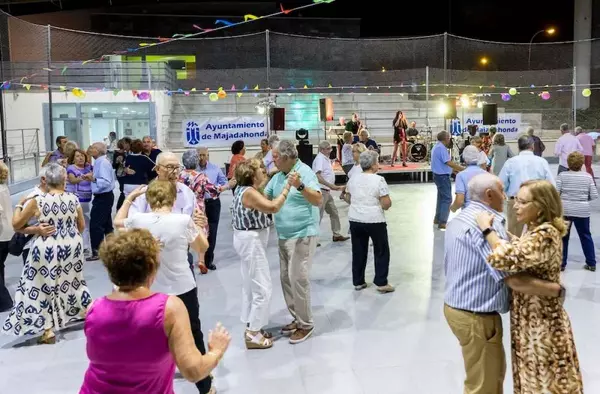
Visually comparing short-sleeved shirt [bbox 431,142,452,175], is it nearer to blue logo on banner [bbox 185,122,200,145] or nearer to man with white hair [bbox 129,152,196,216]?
man with white hair [bbox 129,152,196,216]

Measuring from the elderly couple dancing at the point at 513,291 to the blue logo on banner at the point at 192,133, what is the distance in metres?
9.99

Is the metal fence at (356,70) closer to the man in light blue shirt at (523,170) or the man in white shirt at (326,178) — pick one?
the man in white shirt at (326,178)

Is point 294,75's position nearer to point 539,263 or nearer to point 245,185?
point 245,185

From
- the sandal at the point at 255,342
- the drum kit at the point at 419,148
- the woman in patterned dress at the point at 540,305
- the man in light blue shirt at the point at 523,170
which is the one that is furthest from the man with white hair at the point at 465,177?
the drum kit at the point at 419,148

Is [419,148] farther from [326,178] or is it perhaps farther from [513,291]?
[513,291]

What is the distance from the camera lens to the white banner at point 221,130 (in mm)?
12234

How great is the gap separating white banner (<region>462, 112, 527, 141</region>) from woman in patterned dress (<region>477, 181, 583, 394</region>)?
13.2 m

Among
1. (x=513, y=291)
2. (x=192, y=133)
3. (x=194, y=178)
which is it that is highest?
(x=192, y=133)

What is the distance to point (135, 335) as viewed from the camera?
71.9 inches

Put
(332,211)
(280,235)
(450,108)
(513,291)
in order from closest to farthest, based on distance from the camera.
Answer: (513,291) < (280,235) < (332,211) < (450,108)

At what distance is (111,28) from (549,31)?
18515 mm

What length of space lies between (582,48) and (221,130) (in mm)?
14024

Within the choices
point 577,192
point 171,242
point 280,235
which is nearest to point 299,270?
point 280,235

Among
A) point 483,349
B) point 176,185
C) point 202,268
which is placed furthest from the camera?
point 202,268
